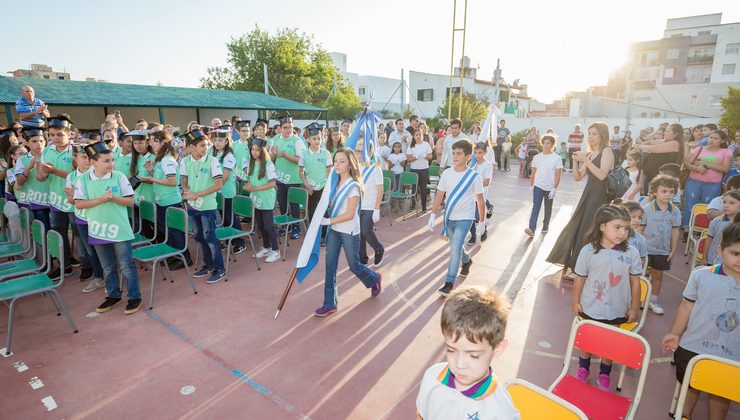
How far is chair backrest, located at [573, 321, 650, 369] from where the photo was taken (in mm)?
2387

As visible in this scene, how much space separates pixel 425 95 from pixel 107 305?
127 feet

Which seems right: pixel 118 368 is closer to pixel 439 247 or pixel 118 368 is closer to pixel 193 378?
pixel 193 378

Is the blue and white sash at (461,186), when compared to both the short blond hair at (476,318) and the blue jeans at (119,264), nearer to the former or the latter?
the short blond hair at (476,318)

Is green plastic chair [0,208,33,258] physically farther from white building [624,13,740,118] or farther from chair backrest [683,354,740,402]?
white building [624,13,740,118]

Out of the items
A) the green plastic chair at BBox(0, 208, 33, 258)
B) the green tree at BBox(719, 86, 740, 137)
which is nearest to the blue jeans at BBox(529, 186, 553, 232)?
the green plastic chair at BBox(0, 208, 33, 258)

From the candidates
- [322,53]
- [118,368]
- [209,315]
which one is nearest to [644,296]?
[209,315]

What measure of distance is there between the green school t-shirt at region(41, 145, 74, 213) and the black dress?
6686mm

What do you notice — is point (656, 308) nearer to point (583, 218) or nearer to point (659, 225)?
point (659, 225)

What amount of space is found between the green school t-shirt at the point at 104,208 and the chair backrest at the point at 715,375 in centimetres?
515

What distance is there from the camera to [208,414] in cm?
303

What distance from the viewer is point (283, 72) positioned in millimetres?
37594

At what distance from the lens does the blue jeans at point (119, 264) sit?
449 cm

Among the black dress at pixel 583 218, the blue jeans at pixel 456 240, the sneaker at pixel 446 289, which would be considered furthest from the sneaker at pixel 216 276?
the black dress at pixel 583 218

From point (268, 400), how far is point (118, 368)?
1520 mm
